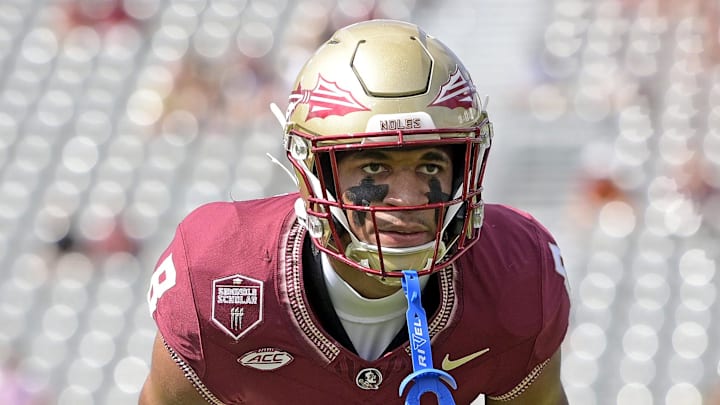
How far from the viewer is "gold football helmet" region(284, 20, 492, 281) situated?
156 centimetres

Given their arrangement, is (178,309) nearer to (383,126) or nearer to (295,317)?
(295,317)

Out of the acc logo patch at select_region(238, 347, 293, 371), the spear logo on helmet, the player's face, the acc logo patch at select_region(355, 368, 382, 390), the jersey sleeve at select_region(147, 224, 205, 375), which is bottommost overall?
the acc logo patch at select_region(355, 368, 382, 390)

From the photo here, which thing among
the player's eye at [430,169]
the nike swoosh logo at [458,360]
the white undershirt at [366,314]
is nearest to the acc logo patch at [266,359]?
the white undershirt at [366,314]

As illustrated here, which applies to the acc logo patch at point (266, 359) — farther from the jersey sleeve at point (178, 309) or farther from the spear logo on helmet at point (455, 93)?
the spear logo on helmet at point (455, 93)

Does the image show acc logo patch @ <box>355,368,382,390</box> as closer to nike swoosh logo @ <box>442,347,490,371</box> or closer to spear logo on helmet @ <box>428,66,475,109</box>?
nike swoosh logo @ <box>442,347,490,371</box>

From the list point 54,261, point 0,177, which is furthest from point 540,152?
point 0,177

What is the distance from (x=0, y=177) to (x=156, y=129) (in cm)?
76

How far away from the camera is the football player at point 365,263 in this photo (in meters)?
1.57

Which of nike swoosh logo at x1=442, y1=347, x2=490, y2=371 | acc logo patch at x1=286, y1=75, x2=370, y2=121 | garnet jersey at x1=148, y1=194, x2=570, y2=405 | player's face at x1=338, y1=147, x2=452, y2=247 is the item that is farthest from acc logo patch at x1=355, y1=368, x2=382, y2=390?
acc logo patch at x1=286, y1=75, x2=370, y2=121

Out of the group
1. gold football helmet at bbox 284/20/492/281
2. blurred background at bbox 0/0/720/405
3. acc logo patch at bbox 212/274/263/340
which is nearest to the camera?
gold football helmet at bbox 284/20/492/281

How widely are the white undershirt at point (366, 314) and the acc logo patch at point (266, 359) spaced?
112 mm

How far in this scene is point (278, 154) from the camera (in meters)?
4.93

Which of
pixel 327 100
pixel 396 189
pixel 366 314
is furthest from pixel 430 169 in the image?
pixel 366 314

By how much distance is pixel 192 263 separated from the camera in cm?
170
